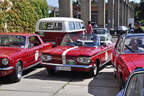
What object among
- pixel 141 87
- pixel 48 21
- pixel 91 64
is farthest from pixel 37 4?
pixel 141 87

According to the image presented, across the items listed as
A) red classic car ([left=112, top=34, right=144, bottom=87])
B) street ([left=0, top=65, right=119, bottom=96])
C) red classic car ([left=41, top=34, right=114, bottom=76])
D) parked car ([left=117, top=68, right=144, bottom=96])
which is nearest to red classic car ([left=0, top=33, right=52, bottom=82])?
street ([left=0, top=65, right=119, bottom=96])

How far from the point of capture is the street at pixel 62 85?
5.78m

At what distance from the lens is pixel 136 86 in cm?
279

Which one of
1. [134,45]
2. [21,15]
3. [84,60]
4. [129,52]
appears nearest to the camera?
[129,52]

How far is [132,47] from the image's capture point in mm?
6184

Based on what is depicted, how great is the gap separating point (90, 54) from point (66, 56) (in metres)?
0.73

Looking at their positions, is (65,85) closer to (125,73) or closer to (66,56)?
(66,56)

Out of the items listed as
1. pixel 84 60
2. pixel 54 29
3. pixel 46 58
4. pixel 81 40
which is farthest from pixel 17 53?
pixel 54 29

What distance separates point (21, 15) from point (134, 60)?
433 inches

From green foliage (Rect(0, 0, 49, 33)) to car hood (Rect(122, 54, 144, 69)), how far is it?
28.1 ft

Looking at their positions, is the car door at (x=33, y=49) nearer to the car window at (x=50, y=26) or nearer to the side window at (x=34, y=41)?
the side window at (x=34, y=41)

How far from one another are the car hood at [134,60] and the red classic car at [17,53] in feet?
9.79

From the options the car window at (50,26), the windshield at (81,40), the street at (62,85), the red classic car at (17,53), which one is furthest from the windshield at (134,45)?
the car window at (50,26)

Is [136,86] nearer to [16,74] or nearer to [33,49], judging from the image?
[16,74]
